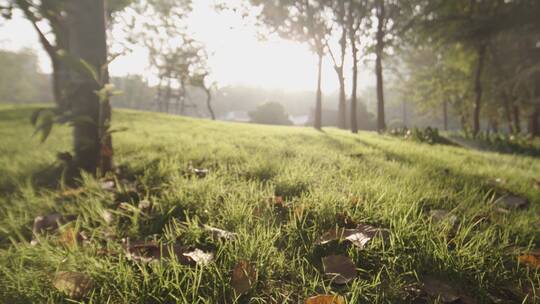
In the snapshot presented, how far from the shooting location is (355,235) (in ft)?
4.67

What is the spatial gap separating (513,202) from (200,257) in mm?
2646

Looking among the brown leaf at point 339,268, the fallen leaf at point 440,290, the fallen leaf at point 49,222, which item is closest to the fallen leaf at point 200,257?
the brown leaf at point 339,268

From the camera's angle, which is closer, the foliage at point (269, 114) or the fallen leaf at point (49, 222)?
the fallen leaf at point (49, 222)

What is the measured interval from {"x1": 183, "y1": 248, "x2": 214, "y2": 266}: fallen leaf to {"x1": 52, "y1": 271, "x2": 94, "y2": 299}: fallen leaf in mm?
387

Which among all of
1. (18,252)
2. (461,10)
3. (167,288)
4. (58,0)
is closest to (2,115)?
(58,0)

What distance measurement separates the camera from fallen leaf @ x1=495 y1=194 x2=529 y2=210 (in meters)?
2.29

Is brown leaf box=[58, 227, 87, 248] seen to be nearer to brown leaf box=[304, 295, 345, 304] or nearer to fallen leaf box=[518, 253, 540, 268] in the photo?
brown leaf box=[304, 295, 345, 304]

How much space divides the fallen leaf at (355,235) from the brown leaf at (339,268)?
12 cm

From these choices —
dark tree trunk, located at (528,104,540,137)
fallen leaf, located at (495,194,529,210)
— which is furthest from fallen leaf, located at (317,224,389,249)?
dark tree trunk, located at (528,104,540,137)

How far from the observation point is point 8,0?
82.4 inches

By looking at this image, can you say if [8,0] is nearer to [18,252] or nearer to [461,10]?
[18,252]

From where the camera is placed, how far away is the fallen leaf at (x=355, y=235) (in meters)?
1.38

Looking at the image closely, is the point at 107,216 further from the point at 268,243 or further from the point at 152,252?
the point at 268,243

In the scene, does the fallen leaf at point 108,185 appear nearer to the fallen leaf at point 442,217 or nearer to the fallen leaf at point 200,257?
the fallen leaf at point 200,257
